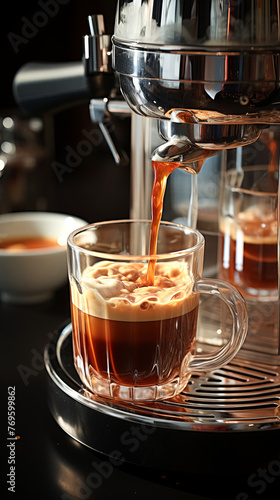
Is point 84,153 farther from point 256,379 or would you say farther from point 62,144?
point 256,379

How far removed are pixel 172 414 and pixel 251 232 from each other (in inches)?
9.8

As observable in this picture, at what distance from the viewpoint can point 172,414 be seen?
0.52 m

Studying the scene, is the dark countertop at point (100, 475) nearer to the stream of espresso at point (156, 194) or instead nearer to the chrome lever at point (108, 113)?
the stream of espresso at point (156, 194)

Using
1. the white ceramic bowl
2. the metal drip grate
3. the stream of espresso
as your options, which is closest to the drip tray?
the metal drip grate

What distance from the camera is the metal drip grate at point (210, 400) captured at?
1.68ft

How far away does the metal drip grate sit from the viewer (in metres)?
0.51

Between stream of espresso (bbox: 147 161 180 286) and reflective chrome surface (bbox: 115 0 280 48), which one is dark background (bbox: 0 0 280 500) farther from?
reflective chrome surface (bbox: 115 0 280 48)

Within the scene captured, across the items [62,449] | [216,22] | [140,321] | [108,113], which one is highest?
[216,22]

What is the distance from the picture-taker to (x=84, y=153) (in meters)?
1.54

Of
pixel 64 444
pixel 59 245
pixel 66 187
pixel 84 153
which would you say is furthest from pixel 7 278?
pixel 84 153

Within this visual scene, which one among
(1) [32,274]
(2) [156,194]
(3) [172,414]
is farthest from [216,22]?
(1) [32,274]

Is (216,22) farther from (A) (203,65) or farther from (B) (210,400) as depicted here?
(B) (210,400)

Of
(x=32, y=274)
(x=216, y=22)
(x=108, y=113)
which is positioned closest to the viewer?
(x=216, y=22)

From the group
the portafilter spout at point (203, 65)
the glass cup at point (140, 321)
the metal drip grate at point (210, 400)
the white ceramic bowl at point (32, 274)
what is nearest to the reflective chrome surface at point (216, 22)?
the portafilter spout at point (203, 65)
